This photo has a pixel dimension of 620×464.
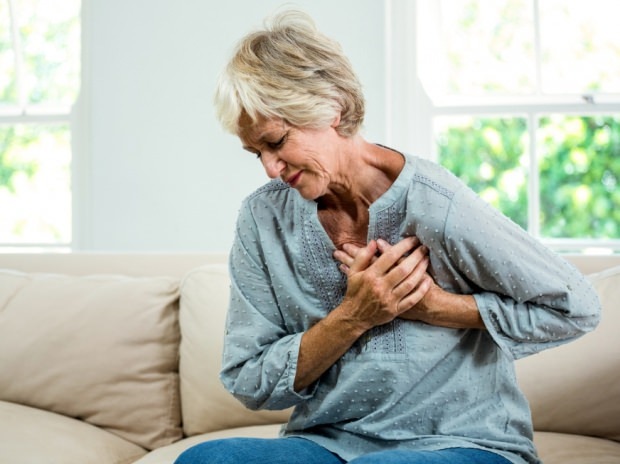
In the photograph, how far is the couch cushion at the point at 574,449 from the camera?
1.86m

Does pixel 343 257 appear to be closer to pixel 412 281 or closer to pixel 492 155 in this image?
pixel 412 281

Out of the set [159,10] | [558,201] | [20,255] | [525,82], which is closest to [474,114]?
[525,82]

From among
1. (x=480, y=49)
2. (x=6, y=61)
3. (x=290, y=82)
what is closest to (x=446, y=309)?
(x=290, y=82)

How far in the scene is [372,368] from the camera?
155cm

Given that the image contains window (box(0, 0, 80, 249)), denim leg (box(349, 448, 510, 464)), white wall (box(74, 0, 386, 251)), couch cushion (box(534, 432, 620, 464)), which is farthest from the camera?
window (box(0, 0, 80, 249))

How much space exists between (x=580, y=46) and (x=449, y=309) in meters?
1.99

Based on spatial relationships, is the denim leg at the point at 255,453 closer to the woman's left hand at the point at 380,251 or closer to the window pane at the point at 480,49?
the woman's left hand at the point at 380,251

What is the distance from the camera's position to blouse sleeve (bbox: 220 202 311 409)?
158 cm

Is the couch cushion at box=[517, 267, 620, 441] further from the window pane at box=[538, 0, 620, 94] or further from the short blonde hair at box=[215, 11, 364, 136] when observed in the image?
the window pane at box=[538, 0, 620, 94]

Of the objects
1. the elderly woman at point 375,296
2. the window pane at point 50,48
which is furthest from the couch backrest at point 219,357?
the window pane at point 50,48

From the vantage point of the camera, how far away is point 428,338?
5.10 ft

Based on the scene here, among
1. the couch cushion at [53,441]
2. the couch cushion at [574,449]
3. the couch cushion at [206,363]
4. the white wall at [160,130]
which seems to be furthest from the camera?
the white wall at [160,130]

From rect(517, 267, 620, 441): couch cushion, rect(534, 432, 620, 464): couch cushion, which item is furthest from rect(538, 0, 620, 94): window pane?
rect(534, 432, 620, 464): couch cushion

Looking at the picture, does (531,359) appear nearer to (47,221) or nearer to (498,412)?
(498,412)
